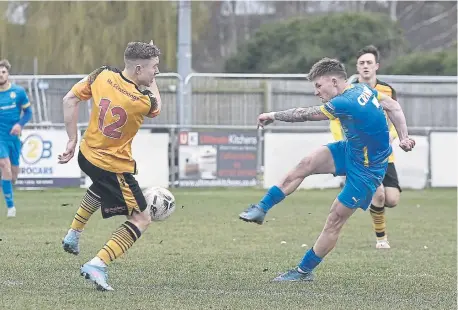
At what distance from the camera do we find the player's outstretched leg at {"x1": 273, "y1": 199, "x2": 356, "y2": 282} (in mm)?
8094

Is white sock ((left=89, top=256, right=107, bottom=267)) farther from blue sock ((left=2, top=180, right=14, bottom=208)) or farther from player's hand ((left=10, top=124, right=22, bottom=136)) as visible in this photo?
blue sock ((left=2, top=180, right=14, bottom=208))

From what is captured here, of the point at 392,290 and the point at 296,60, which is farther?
the point at 296,60

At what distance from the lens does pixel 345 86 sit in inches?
311

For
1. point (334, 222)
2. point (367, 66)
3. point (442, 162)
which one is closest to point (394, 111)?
point (334, 222)

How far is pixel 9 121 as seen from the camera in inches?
559

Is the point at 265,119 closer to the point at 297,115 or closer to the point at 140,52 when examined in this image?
the point at 297,115

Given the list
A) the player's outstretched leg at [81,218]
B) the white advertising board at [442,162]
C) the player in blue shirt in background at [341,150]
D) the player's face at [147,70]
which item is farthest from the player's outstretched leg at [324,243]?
the white advertising board at [442,162]

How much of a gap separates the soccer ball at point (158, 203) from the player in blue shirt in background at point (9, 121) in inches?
261

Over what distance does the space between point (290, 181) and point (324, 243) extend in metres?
0.60

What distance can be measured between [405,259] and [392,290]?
213 cm

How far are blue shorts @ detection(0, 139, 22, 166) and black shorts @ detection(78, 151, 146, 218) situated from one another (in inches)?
262

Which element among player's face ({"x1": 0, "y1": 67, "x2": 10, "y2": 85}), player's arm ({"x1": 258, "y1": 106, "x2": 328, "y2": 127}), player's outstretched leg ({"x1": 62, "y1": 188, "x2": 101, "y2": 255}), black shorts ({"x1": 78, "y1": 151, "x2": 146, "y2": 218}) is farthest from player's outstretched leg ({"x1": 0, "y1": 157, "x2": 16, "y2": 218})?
player's arm ({"x1": 258, "y1": 106, "x2": 328, "y2": 127})

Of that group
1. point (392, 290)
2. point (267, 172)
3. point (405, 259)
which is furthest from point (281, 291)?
point (267, 172)

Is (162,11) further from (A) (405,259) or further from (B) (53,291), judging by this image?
(B) (53,291)
